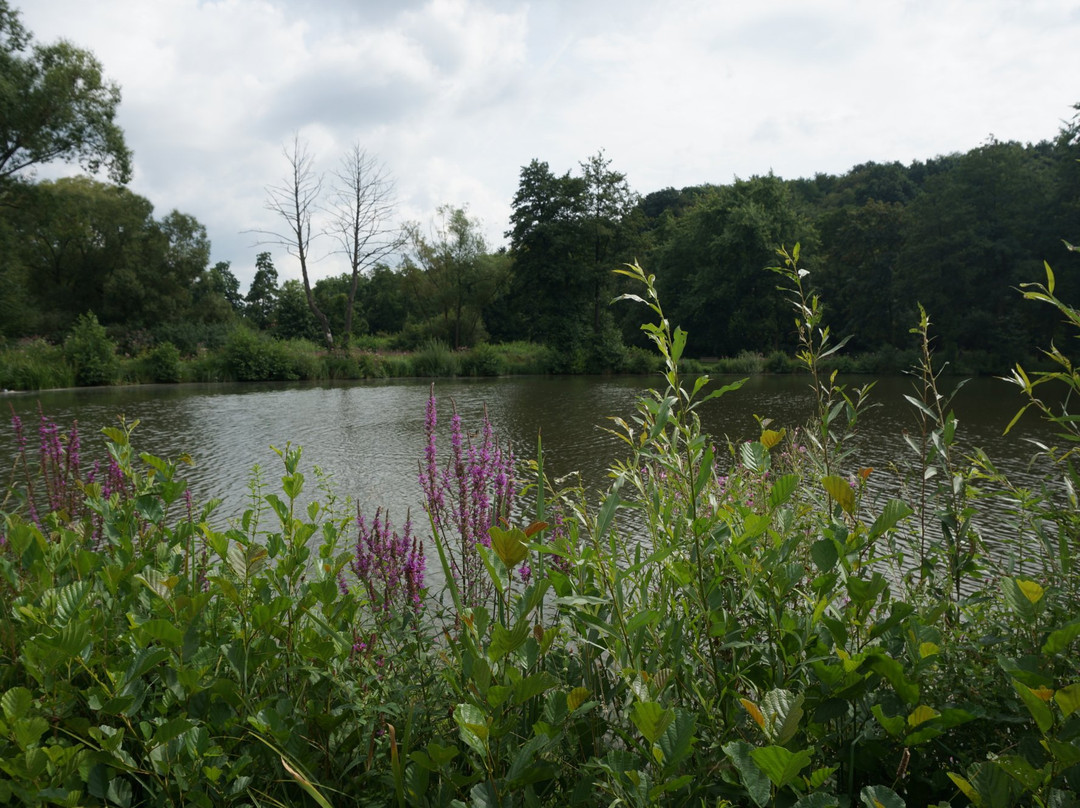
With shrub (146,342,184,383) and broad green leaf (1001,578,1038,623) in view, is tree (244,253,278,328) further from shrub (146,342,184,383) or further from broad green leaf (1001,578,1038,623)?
broad green leaf (1001,578,1038,623)

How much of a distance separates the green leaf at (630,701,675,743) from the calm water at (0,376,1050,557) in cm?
300

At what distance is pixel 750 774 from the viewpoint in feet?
2.61

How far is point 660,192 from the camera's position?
68.1 metres

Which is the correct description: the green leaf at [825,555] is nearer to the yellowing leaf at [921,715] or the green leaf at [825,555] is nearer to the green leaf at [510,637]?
the yellowing leaf at [921,715]

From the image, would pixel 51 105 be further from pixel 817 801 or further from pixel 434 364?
pixel 817 801

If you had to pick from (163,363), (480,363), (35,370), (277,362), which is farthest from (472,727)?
(480,363)

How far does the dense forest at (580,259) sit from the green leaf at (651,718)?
85.9ft

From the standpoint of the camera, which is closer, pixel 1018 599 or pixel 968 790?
pixel 968 790

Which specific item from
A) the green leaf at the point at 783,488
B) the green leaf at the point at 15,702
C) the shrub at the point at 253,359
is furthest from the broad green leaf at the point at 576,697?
the shrub at the point at 253,359

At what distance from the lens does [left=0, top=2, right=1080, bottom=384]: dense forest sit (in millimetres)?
24453

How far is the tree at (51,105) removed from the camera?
22.2 metres

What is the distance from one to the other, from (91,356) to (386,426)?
1542cm

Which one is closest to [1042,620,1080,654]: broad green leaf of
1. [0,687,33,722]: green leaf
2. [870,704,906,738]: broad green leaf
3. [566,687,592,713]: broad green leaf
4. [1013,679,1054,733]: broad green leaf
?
[1013,679,1054,733]: broad green leaf

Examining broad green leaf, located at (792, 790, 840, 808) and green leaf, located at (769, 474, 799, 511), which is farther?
green leaf, located at (769, 474, 799, 511)
